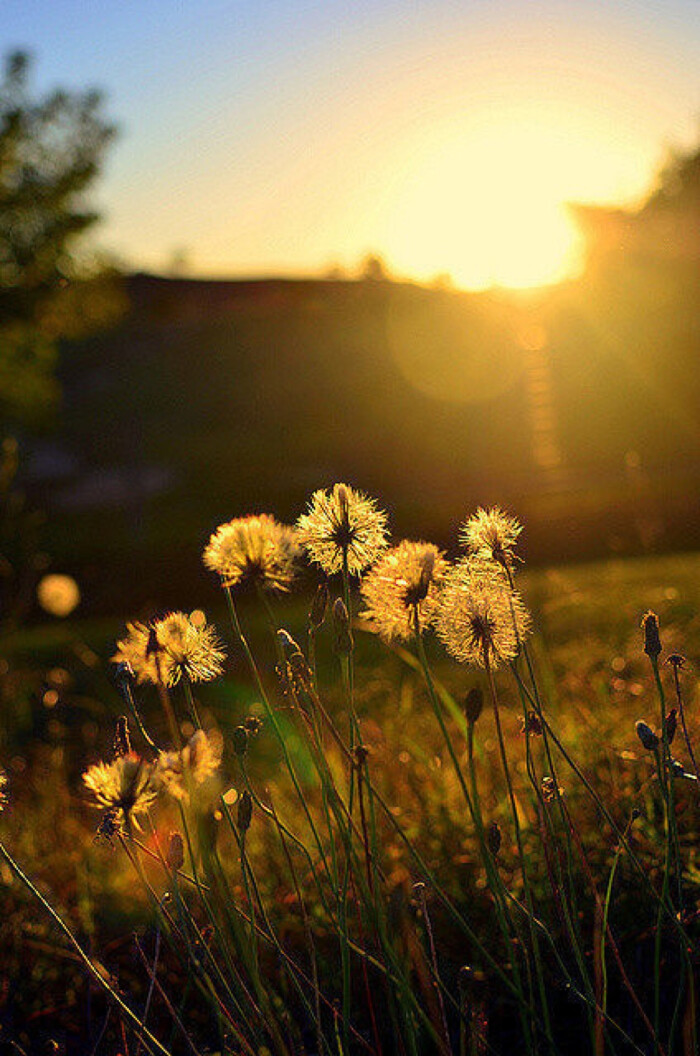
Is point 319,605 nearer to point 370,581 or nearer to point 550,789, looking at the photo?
point 370,581

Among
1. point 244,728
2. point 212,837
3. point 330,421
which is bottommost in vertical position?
point 212,837

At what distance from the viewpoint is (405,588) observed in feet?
5.07

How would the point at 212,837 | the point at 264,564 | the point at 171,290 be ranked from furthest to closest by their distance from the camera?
the point at 171,290 < the point at 264,564 < the point at 212,837

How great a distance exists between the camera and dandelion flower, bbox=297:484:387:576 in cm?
159

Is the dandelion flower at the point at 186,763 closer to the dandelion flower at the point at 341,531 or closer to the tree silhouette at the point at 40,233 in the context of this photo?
the dandelion flower at the point at 341,531

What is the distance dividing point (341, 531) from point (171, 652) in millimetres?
313

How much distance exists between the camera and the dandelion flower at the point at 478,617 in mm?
1516

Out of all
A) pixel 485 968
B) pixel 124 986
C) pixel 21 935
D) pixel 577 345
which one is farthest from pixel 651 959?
pixel 577 345

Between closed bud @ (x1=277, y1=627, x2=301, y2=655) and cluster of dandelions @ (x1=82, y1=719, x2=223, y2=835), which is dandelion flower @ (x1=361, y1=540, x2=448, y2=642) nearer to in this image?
closed bud @ (x1=277, y1=627, x2=301, y2=655)

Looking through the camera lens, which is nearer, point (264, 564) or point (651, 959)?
point (264, 564)

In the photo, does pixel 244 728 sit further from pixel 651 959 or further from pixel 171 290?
pixel 171 290

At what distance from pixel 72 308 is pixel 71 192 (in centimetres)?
242

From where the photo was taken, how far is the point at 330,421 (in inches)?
A: 1335

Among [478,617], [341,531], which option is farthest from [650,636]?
[341,531]
